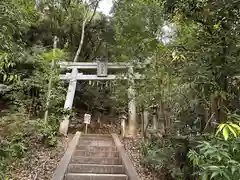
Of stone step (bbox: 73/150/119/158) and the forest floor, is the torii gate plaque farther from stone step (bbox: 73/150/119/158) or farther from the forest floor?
stone step (bbox: 73/150/119/158)

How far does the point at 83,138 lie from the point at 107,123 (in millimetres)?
3654

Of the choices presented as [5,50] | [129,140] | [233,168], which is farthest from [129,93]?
[233,168]

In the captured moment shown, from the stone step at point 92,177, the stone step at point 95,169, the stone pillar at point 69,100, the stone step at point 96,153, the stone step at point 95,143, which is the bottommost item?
the stone step at point 92,177

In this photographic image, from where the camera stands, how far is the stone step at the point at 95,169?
16.9 ft

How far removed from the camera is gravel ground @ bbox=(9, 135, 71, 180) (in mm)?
4799

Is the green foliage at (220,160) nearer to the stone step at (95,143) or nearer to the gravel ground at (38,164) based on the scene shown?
the gravel ground at (38,164)

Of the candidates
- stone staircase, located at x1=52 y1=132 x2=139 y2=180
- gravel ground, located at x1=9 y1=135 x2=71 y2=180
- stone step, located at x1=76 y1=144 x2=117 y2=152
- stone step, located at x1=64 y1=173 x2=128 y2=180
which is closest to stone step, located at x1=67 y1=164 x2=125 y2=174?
stone staircase, located at x1=52 y1=132 x2=139 y2=180

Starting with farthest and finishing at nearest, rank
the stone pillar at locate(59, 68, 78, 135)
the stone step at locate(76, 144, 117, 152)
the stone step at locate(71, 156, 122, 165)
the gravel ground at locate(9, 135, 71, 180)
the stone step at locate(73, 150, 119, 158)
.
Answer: the stone pillar at locate(59, 68, 78, 135), the stone step at locate(76, 144, 117, 152), the stone step at locate(73, 150, 119, 158), the stone step at locate(71, 156, 122, 165), the gravel ground at locate(9, 135, 71, 180)

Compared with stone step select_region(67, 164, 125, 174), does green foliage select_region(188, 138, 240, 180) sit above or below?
above

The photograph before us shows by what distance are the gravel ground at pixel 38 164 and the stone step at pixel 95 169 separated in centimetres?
40

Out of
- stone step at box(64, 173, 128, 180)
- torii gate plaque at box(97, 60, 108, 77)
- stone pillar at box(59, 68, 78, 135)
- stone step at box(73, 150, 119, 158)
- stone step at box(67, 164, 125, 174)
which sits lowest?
stone step at box(64, 173, 128, 180)

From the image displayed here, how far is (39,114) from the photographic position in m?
8.16

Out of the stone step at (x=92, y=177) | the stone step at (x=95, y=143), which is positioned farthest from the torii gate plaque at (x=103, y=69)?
the stone step at (x=92, y=177)

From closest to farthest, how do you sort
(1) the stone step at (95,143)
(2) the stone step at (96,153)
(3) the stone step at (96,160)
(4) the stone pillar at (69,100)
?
1. (3) the stone step at (96,160)
2. (2) the stone step at (96,153)
3. (1) the stone step at (95,143)
4. (4) the stone pillar at (69,100)
